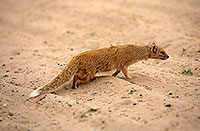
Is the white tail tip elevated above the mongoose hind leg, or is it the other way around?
the mongoose hind leg

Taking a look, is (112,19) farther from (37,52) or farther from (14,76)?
(14,76)

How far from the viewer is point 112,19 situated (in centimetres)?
980

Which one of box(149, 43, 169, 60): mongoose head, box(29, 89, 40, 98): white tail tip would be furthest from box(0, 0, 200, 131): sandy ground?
box(149, 43, 169, 60): mongoose head

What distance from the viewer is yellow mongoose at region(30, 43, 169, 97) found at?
16.4ft

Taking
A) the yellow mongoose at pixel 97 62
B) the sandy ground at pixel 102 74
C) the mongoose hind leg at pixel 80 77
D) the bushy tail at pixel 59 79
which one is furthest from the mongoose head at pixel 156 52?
the bushy tail at pixel 59 79

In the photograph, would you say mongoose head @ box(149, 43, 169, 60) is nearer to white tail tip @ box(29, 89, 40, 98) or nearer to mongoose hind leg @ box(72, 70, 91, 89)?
mongoose hind leg @ box(72, 70, 91, 89)

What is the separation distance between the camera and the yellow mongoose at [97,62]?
5000 mm

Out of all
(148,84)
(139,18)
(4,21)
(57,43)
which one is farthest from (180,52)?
(4,21)

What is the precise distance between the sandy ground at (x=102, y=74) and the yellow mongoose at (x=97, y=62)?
212 mm

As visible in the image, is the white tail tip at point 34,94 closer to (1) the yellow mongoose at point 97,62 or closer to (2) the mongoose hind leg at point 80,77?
(1) the yellow mongoose at point 97,62

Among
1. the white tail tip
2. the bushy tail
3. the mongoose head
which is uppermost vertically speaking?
the mongoose head

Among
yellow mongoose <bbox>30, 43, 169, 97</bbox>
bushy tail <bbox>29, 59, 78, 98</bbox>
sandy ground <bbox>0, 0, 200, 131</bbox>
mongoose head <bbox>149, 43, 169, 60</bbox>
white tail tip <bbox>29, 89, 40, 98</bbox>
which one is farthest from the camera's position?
mongoose head <bbox>149, 43, 169, 60</bbox>

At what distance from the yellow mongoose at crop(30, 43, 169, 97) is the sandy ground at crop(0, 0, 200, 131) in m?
0.21

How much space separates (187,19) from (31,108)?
699cm
